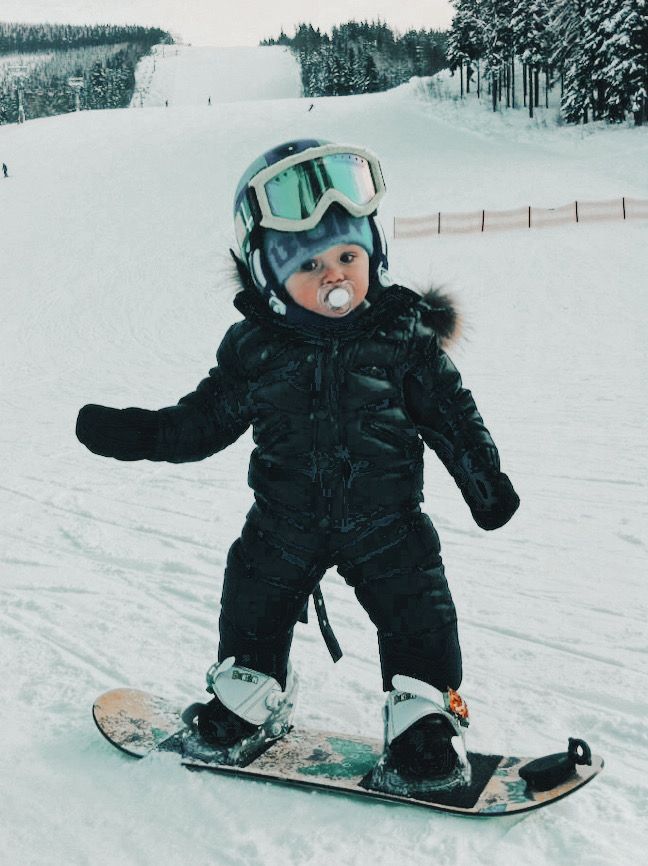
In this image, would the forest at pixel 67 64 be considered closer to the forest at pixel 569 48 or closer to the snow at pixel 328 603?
the forest at pixel 569 48

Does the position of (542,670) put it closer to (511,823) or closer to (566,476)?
(511,823)

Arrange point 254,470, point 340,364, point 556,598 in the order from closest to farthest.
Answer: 1. point 340,364
2. point 254,470
3. point 556,598

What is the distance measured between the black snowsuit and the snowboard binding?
0.34 metres

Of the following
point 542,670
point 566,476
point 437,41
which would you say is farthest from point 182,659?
point 437,41

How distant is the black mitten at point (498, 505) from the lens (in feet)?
7.92

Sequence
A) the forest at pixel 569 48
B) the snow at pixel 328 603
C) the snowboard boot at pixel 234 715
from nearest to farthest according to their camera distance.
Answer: the snow at pixel 328 603, the snowboard boot at pixel 234 715, the forest at pixel 569 48

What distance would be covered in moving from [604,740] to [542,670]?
1.63 feet

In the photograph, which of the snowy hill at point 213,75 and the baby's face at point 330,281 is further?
the snowy hill at point 213,75

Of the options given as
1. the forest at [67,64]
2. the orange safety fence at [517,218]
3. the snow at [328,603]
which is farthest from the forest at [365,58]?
the snow at [328,603]

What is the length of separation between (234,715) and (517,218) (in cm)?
2267

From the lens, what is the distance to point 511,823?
87.4 inches

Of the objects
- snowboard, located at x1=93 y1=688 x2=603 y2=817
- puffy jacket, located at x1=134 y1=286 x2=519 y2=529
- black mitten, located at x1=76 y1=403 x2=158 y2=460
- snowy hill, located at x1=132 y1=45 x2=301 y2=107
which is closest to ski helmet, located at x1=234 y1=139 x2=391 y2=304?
puffy jacket, located at x1=134 y1=286 x2=519 y2=529

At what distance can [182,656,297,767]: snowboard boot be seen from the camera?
259 centimetres

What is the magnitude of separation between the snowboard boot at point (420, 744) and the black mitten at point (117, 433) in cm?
106
